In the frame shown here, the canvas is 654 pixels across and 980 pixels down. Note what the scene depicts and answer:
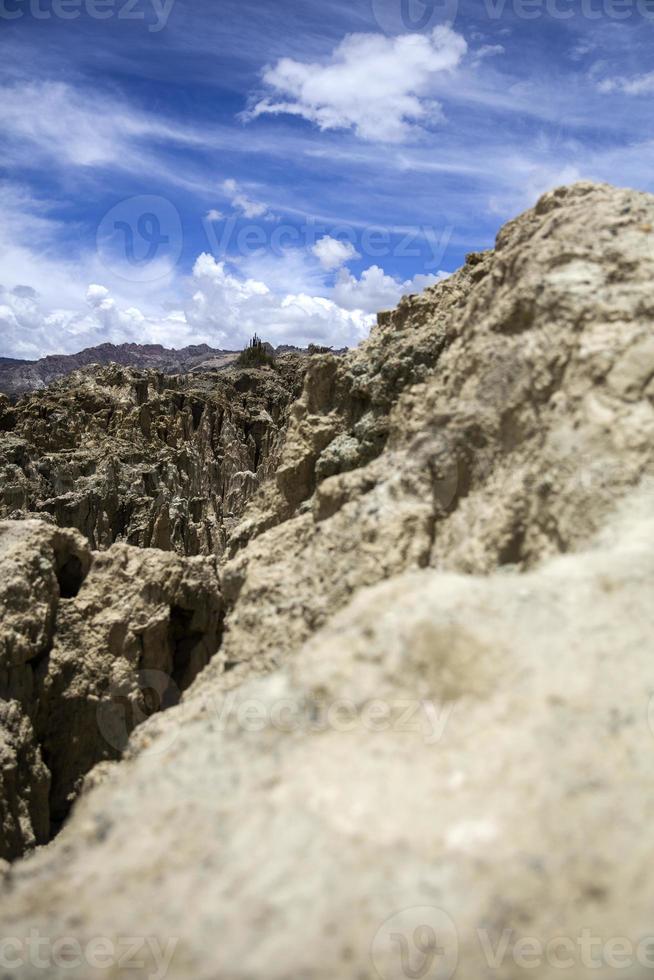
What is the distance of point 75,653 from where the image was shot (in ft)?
29.5

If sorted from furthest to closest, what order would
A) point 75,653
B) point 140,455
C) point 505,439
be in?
point 140,455 < point 75,653 < point 505,439

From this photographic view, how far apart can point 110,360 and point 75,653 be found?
150 metres

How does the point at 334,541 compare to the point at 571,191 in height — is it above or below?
below

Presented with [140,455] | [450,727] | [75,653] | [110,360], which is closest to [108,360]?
[110,360]

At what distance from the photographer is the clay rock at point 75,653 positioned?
26.9ft

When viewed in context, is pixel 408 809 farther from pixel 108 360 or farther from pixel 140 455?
pixel 108 360

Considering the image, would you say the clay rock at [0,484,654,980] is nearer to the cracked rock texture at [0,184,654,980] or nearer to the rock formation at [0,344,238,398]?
the cracked rock texture at [0,184,654,980]

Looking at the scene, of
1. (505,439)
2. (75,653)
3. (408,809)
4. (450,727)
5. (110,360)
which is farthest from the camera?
(110,360)

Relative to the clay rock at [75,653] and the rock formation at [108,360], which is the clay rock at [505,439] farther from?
the rock formation at [108,360]

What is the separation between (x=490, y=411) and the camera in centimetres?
620

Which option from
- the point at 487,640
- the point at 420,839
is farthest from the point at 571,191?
the point at 420,839

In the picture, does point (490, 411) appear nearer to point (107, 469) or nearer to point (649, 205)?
point (649, 205)

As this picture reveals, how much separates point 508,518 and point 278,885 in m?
3.26

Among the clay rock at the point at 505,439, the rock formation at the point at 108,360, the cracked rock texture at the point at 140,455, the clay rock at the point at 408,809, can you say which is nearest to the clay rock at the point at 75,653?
the clay rock at the point at 505,439
